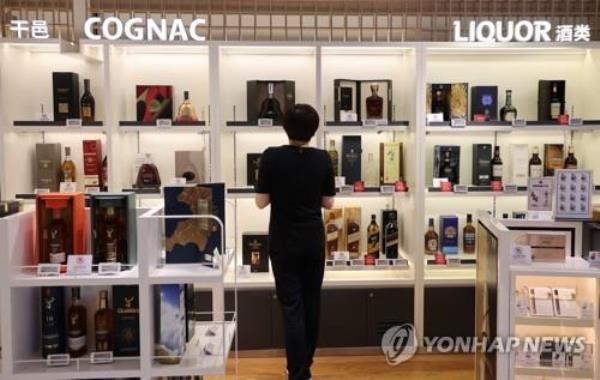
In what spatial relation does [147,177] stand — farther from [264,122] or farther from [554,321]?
[554,321]

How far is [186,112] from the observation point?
4594 millimetres

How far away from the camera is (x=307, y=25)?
16.6 feet

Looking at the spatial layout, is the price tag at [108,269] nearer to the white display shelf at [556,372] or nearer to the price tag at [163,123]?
the white display shelf at [556,372]

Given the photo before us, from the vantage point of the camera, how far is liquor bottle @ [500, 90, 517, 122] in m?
4.72

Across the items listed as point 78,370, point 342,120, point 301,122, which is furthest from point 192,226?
point 342,120

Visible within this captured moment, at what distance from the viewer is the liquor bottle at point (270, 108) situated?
4.58 meters

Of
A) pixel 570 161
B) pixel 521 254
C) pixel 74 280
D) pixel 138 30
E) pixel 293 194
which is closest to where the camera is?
pixel 74 280

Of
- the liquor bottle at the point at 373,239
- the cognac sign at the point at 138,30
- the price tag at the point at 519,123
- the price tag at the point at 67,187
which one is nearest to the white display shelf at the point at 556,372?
the liquor bottle at the point at 373,239

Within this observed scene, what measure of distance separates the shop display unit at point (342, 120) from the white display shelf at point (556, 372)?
133 centimetres

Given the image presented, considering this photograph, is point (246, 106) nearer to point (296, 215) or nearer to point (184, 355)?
point (296, 215)

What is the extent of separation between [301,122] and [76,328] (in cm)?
A: 140

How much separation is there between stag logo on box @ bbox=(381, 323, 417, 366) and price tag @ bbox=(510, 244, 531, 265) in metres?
1.69

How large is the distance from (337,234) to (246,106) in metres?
1.18

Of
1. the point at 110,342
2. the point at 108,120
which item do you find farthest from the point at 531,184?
the point at 108,120
